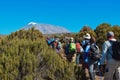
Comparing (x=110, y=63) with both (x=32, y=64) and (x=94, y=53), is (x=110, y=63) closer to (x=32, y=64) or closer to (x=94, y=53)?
(x=32, y=64)

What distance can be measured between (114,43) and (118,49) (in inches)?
7.1

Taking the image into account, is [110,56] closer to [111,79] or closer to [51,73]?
[111,79]

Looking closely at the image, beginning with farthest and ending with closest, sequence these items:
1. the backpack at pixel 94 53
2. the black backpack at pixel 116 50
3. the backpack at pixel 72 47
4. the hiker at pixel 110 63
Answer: the backpack at pixel 72 47
the backpack at pixel 94 53
the hiker at pixel 110 63
the black backpack at pixel 116 50

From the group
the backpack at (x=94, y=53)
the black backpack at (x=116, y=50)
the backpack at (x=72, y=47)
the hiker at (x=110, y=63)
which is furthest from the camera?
the backpack at (x=72, y=47)

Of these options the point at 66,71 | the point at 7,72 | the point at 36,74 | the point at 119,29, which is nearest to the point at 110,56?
the point at 66,71

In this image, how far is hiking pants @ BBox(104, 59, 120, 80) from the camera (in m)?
8.75

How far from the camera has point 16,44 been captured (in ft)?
31.3

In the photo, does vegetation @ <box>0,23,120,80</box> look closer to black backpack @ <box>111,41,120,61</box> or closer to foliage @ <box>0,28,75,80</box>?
foliage @ <box>0,28,75,80</box>

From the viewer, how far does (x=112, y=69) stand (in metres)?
8.80

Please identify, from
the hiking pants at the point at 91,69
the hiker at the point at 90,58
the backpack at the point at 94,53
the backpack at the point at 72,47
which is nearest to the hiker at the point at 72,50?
the backpack at the point at 72,47

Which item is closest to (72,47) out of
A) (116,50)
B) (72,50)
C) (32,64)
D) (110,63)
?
(72,50)

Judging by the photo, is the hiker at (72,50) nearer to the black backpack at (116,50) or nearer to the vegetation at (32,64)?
the vegetation at (32,64)

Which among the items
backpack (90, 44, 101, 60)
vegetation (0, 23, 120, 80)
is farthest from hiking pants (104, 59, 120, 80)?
backpack (90, 44, 101, 60)

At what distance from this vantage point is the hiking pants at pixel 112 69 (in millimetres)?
8750
